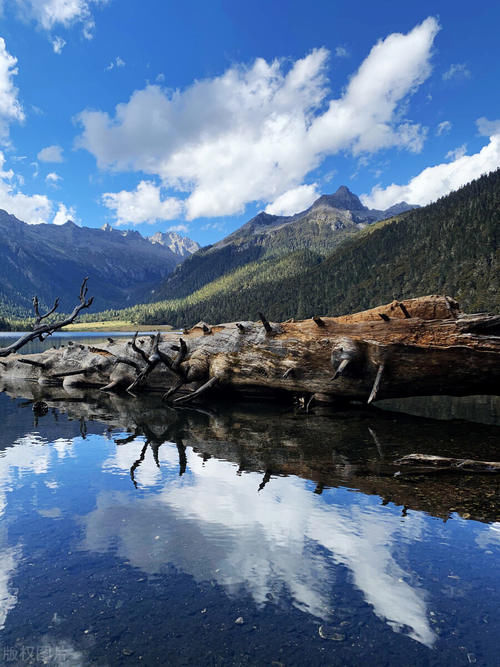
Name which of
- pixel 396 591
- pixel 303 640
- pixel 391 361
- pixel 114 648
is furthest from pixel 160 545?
pixel 391 361

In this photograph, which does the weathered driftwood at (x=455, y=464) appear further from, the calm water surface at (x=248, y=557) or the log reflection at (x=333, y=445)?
the calm water surface at (x=248, y=557)

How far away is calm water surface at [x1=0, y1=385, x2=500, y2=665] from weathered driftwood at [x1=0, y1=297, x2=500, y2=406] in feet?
11.6

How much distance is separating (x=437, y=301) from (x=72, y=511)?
1412cm

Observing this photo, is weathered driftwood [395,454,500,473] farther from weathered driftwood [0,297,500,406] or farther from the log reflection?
weathered driftwood [0,297,500,406]

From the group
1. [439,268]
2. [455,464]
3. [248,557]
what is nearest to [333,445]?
[455,464]

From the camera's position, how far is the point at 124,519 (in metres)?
6.80

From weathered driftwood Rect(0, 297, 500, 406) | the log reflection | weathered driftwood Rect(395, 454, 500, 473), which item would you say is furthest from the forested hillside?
weathered driftwood Rect(395, 454, 500, 473)

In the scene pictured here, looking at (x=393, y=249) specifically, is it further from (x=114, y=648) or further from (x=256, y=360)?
(x=114, y=648)

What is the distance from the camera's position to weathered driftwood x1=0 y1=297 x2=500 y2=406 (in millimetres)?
13938

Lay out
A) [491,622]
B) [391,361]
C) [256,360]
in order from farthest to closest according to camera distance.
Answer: [256,360]
[391,361]
[491,622]

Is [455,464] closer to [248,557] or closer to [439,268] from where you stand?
[248,557]

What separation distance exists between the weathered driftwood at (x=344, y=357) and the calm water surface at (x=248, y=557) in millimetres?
3535

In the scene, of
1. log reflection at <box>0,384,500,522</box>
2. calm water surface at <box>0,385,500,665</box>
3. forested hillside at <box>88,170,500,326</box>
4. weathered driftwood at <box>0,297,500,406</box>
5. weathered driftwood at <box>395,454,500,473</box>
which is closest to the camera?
calm water surface at <box>0,385,500,665</box>

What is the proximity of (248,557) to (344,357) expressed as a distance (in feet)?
34.0
